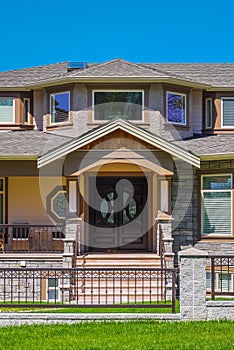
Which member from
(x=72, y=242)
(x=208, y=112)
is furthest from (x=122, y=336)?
(x=208, y=112)

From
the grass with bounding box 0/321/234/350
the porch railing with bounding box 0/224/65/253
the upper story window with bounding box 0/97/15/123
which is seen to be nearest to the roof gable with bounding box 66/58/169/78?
the upper story window with bounding box 0/97/15/123

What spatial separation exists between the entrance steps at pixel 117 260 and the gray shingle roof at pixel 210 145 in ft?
11.2

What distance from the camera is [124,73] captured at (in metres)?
19.8

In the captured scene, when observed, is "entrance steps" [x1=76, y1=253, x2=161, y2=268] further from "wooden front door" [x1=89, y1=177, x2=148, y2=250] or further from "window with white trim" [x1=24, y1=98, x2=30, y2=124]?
"window with white trim" [x1=24, y1=98, x2=30, y2=124]

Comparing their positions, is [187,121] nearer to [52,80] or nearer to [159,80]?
[159,80]

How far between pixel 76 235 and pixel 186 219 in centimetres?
353

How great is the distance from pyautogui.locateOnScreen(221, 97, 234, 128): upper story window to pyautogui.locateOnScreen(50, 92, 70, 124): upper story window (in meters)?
5.19

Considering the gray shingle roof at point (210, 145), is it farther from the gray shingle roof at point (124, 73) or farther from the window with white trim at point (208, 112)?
the gray shingle roof at point (124, 73)

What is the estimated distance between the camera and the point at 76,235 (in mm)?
17219

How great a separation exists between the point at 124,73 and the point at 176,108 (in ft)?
6.72

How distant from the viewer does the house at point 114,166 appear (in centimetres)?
1750

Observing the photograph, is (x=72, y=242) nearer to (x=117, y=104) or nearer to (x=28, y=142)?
(x=28, y=142)

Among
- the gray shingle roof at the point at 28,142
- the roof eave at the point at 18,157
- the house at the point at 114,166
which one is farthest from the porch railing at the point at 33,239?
the gray shingle roof at the point at 28,142

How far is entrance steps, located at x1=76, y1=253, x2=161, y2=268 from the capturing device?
16.8 meters
